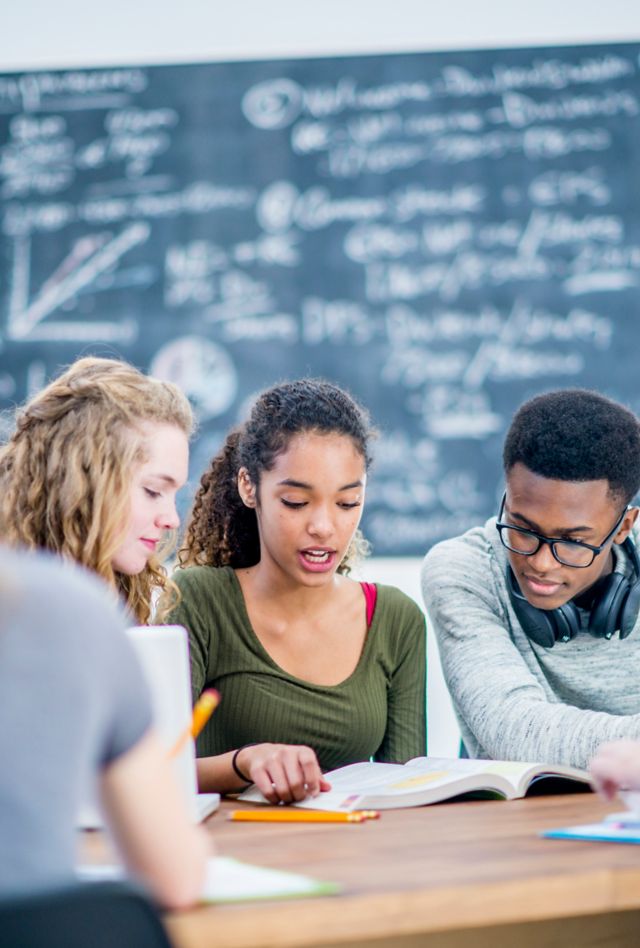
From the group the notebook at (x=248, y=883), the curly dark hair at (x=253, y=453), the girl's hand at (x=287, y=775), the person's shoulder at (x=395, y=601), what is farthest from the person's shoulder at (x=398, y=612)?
the notebook at (x=248, y=883)

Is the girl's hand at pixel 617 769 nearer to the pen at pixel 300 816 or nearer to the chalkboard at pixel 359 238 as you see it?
the pen at pixel 300 816

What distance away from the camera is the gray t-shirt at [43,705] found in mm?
636

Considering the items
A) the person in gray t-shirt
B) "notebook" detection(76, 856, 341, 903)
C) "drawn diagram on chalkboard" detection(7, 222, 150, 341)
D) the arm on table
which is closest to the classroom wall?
"drawn diagram on chalkboard" detection(7, 222, 150, 341)

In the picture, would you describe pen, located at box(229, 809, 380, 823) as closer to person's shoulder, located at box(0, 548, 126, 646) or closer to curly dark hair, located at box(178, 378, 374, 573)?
person's shoulder, located at box(0, 548, 126, 646)

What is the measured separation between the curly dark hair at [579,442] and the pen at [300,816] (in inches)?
27.4

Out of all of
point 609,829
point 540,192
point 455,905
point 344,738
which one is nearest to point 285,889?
point 455,905

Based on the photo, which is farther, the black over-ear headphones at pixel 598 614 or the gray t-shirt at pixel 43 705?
the black over-ear headphones at pixel 598 614

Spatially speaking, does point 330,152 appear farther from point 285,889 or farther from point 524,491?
point 285,889

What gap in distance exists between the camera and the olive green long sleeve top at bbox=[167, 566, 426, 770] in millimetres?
1782

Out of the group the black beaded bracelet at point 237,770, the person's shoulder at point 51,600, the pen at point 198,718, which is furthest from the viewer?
the black beaded bracelet at point 237,770

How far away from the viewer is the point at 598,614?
1.75 meters

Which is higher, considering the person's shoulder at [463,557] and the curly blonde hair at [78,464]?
the curly blonde hair at [78,464]

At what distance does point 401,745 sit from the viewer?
6.08ft

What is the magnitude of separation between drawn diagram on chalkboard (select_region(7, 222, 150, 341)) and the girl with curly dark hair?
1118 mm
